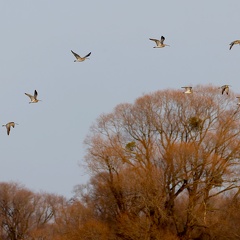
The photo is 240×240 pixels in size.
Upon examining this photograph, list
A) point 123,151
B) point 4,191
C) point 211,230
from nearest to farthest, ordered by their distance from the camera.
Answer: point 211,230 → point 123,151 → point 4,191

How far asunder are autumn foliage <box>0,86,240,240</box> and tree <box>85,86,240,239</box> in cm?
6

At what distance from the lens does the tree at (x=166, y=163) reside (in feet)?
136

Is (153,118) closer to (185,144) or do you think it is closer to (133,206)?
(185,144)

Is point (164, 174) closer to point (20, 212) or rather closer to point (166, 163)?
point (166, 163)

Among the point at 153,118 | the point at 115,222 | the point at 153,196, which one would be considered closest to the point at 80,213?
the point at 115,222

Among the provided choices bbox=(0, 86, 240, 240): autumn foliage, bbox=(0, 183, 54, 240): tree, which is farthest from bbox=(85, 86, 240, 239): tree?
bbox=(0, 183, 54, 240): tree

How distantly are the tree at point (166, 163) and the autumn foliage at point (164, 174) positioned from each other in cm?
6

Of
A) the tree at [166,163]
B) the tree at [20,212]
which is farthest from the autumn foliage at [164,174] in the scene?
the tree at [20,212]

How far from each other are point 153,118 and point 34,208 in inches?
1126

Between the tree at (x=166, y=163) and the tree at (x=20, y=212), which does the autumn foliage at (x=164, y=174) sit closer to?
the tree at (x=166, y=163)

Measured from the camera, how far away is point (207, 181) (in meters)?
42.7

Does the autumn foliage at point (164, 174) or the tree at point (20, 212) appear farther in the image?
the tree at point (20, 212)

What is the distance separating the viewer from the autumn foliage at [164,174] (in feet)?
135

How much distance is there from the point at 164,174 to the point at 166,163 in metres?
0.81
